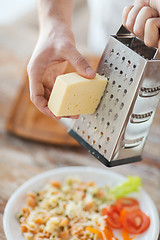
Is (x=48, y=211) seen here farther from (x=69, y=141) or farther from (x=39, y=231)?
(x=69, y=141)

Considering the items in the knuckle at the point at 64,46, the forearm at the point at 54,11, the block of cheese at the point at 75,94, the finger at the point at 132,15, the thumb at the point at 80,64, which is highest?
the finger at the point at 132,15

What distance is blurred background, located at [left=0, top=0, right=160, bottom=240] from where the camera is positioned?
2.04 m

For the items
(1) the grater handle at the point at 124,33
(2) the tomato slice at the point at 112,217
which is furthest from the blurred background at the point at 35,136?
(1) the grater handle at the point at 124,33

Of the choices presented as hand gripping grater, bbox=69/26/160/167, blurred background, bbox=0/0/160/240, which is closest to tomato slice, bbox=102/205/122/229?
blurred background, bbox=0/0/160/240

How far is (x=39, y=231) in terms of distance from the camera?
63.3 inches

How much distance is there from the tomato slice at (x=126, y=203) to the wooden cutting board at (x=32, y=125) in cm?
54

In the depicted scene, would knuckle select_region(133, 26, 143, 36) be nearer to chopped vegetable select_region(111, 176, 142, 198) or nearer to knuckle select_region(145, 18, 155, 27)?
knuckle select_region(145, 18, 155, 27)

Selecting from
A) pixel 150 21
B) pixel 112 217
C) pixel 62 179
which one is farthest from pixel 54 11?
pixel 112 217

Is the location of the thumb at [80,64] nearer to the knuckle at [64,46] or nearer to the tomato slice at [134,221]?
the knuckle at [64,46]

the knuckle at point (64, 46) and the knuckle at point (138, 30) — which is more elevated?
the knuckle at point (138, 30)

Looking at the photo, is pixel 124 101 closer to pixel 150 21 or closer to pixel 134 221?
pixel 150 21

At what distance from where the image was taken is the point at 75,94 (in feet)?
4.35

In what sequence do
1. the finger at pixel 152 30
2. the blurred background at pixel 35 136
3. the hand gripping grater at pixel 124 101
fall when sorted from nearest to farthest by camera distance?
the finger at pixel 152 30 < the hand gripping grater at pixel 124 101 < the blurred background at pixel 35 136

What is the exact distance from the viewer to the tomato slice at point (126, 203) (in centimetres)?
178
